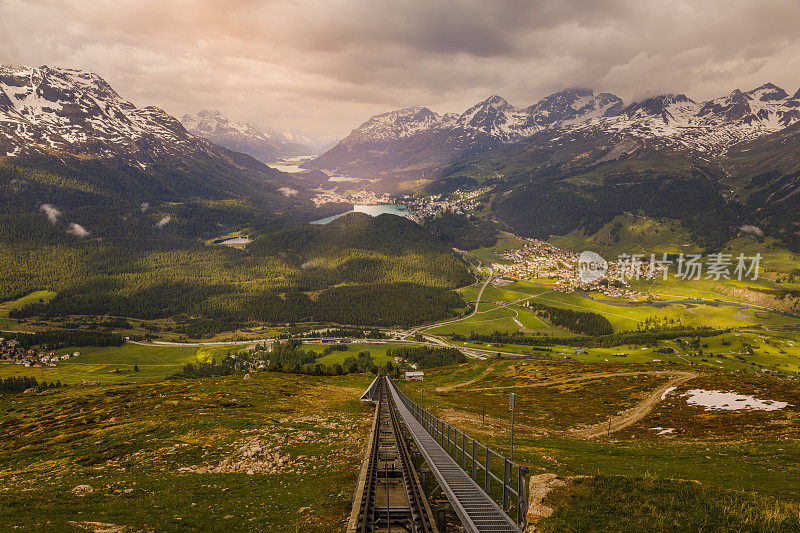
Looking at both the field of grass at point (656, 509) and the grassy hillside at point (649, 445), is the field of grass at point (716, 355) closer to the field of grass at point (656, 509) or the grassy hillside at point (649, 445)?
the grassy hillside at point (649, 445)

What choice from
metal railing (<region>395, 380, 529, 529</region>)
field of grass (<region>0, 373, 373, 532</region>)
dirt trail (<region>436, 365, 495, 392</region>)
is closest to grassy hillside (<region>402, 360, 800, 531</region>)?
dirt trail (<region>436, 365, 495, 392</region>)

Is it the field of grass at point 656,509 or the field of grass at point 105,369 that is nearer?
the field of grass at point 656,509

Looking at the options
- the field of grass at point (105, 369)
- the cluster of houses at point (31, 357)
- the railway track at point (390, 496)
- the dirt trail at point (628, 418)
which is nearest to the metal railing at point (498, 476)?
the railway track at point (390, 496)

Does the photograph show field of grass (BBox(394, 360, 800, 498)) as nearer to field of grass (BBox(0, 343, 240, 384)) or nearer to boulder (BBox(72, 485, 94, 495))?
boulder (BBox(72, 485, 94, 495))

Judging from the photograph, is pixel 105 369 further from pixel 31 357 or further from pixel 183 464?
pixel 183 464

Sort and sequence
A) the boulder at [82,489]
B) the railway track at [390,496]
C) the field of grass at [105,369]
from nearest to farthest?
the railway track at [390,496], the boulder at [82,489], the field of grass at [105,369]

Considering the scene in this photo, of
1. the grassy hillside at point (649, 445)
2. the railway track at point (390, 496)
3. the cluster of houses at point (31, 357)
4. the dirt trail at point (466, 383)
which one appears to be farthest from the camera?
the cluster of houses at point (31, 357)

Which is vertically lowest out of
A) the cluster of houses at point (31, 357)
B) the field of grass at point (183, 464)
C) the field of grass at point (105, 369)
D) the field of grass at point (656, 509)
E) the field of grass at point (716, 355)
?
the field of grass at point (105, 369)

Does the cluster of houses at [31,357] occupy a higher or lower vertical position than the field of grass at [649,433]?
lower
